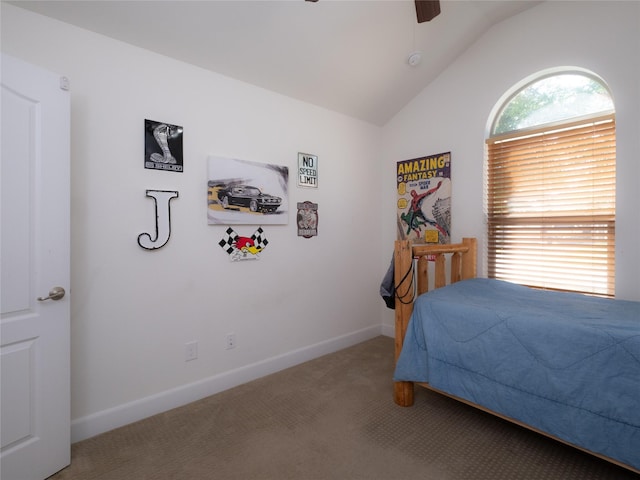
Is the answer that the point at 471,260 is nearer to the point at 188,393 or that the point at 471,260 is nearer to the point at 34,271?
the point at 188,393

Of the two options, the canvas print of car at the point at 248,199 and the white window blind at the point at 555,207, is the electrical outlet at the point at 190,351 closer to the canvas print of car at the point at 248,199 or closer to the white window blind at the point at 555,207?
the canvas print of car at the point at 248,199

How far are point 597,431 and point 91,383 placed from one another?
2.48 meters

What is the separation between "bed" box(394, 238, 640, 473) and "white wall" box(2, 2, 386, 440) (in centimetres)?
101

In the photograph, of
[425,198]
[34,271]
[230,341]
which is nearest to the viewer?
[34,271]

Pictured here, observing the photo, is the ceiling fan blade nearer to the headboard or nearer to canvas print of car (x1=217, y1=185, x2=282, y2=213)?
the headboard

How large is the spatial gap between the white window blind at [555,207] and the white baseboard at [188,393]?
1.69m

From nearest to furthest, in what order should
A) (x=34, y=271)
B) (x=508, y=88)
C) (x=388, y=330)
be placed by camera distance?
(x=34, y=271) < (x=508, y=88) < (x=388, y=330)

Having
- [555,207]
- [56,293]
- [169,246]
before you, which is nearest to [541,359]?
[555,207]

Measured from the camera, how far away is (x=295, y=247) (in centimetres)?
274

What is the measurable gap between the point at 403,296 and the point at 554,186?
1.45m

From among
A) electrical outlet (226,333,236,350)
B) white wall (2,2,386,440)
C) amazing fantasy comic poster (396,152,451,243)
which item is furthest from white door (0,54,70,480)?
amazing fantasy comic poster (396,152,451,243)

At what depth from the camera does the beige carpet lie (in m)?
1.52

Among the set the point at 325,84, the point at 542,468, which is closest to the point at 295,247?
the point at 325,84

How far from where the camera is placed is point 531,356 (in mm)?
1521
